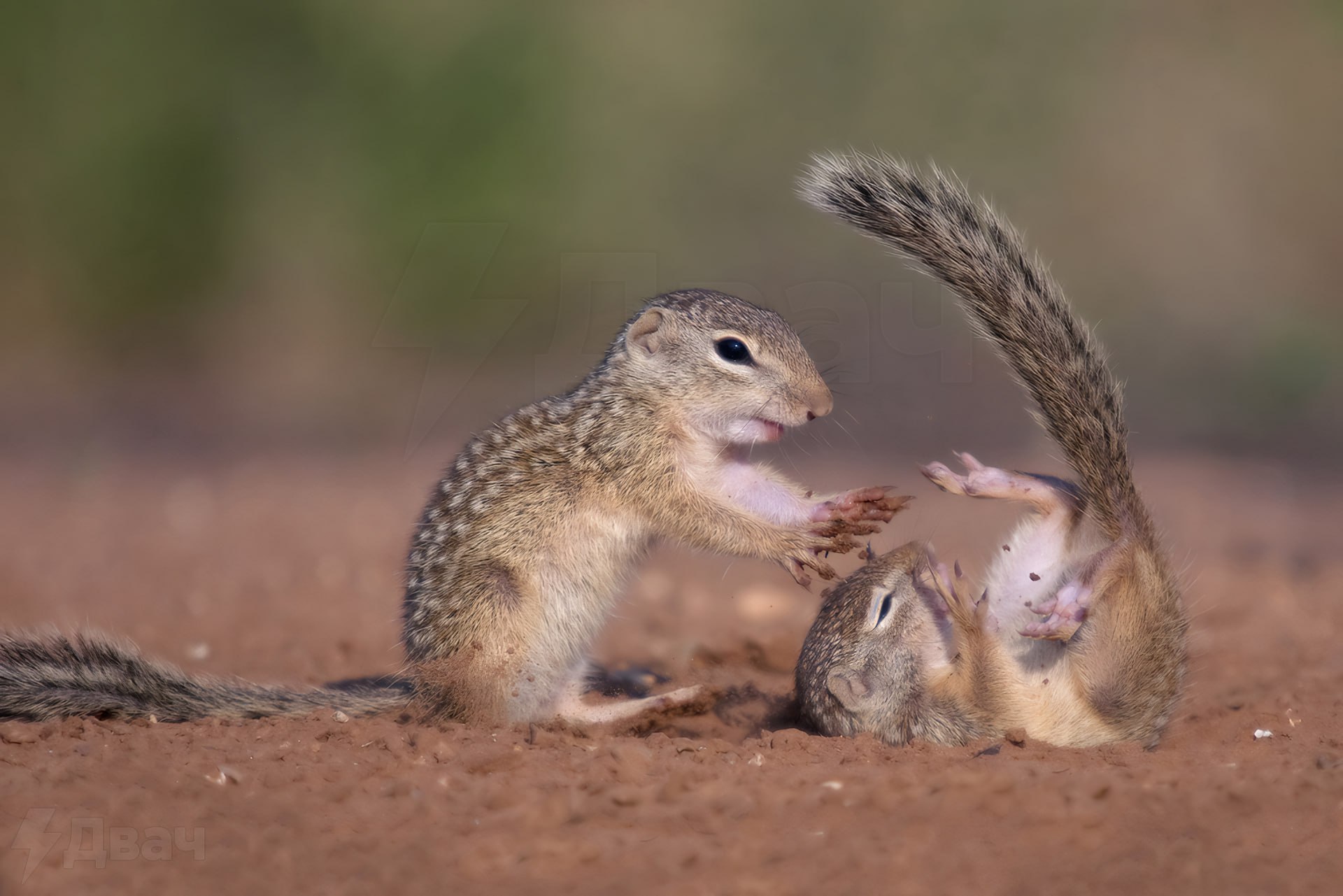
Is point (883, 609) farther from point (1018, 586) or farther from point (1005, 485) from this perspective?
point (1005, 485)

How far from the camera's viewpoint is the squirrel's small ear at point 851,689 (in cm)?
505

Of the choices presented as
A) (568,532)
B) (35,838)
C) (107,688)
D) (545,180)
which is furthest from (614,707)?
(545,180)

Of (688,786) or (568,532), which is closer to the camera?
(688,786)

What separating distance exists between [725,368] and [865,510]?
92 centimetres

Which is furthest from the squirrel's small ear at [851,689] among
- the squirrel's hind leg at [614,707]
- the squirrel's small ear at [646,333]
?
the squirrel's small ear at [646,333]

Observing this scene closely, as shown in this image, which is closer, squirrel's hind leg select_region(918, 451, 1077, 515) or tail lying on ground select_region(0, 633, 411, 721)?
squirrel's hind leg select_region(918, 451, 1077, 515)

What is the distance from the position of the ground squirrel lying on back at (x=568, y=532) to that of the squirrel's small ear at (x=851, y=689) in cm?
46

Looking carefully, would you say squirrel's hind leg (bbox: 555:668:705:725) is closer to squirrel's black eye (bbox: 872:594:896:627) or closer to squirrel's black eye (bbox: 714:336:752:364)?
squirrel's black eye (bbox: 872:594:896:627)

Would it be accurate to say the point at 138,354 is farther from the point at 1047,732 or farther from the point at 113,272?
the point at 1047,732

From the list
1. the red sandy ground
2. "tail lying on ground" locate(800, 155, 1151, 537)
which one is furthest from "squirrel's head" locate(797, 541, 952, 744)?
"tail lying on ground" locate(800, 155, 1151, 537)

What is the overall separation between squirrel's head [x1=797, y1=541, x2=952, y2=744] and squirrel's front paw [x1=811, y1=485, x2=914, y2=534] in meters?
0.20

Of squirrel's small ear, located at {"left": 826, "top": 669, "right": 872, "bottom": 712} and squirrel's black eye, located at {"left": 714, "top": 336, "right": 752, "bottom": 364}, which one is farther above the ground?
squirrel's black eye, located at {"left": 714, "top": 336, "right": 752, "bottom": 364}

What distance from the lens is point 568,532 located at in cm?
540

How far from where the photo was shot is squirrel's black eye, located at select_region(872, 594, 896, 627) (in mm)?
5152
